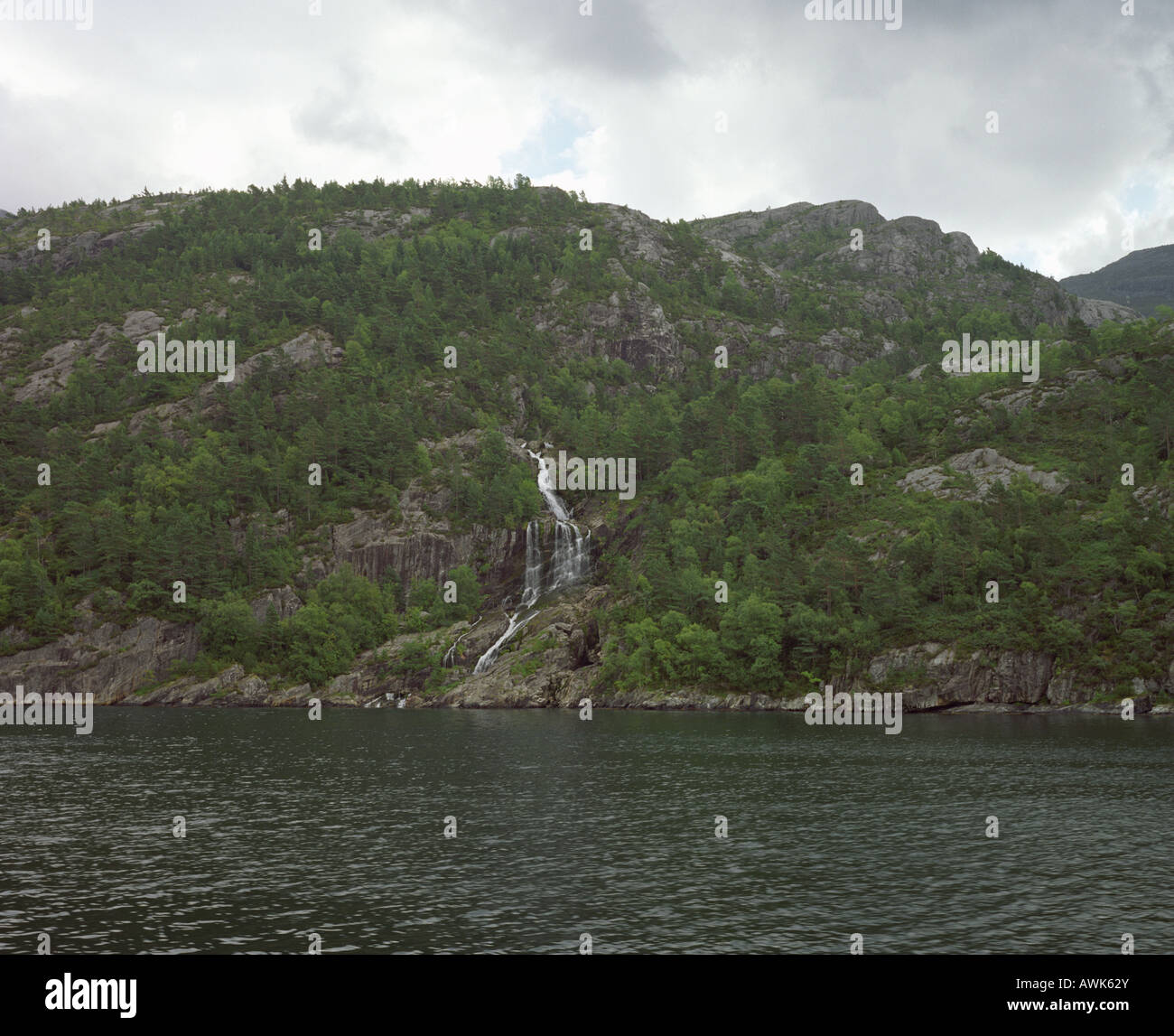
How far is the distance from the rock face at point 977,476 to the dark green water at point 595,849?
82978 mm

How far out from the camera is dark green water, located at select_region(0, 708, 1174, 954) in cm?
3148

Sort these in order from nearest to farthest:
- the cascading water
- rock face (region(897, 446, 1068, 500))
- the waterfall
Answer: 1. the waterfall
2. rock face (region(897, 446, 1068, 500))
3. the cascading water

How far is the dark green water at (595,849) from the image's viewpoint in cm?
3148

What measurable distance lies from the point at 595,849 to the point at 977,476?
146m

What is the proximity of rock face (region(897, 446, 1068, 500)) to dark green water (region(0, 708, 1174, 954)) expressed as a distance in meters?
83.0

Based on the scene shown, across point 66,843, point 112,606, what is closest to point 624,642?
point 112,606

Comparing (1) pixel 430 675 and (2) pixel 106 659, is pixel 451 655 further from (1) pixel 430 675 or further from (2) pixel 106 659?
(2) pixel 106 659

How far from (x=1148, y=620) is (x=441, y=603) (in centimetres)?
11753

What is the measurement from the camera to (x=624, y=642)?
14788 cm

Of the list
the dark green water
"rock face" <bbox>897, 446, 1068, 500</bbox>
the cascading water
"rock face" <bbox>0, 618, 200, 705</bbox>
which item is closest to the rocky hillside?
"rock face" <bbox>0, 618, 200, 705</bbox>

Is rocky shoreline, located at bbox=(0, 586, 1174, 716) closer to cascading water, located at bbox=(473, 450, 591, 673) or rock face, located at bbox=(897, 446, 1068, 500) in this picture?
cascading water, located at bbox=(473, 450, 591, 673)

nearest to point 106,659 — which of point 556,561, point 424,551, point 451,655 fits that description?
point 451,655

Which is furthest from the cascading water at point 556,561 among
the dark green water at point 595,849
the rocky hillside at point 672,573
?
the dark green water at point 595,849
